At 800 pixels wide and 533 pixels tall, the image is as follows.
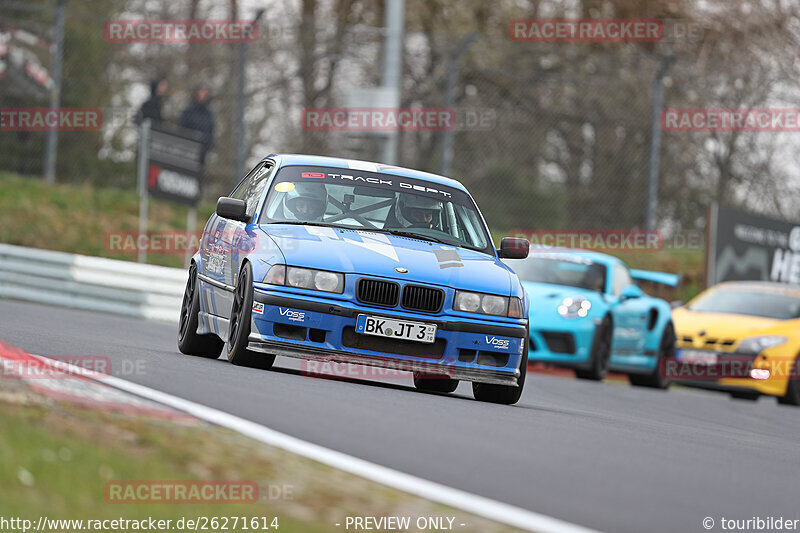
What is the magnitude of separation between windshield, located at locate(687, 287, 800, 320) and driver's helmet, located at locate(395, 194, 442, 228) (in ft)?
27.0

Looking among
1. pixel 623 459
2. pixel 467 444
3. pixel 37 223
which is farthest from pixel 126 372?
pixel 37 223

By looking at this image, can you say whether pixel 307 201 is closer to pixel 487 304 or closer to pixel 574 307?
pixel 487 304

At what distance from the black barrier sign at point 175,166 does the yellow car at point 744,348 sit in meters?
7.35

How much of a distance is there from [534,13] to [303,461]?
3214 cm

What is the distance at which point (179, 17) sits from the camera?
938 inches

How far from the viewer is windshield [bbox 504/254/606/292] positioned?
53.7 feet

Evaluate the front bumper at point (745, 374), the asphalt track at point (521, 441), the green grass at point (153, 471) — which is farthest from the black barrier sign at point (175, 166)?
the green grass at point (153, 471)

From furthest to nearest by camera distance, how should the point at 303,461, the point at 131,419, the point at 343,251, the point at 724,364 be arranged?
the point at 724,364 < the point at 343,251 < the point at 131,419 < the point at 303,461

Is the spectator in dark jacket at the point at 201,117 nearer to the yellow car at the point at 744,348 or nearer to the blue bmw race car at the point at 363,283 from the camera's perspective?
the yellow car at the point at 744,348

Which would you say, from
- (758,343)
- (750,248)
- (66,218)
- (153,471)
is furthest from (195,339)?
(750,248)

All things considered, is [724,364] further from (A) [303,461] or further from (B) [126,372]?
(A) [303,461]

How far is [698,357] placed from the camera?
16.9 meters

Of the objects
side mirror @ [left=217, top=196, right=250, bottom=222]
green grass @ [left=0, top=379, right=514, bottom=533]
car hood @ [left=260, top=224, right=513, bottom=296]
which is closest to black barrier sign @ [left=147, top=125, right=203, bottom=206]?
side mirror @ [left=217, top=196, right=250, bottom=222]

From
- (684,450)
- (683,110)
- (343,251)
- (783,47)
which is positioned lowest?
(684,450)
